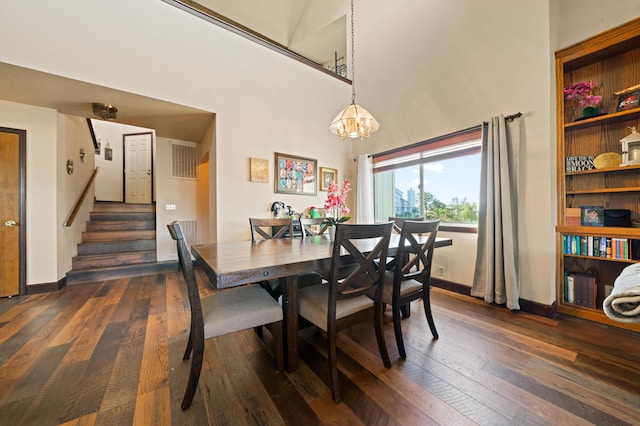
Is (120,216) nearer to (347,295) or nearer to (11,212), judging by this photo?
(11,212)

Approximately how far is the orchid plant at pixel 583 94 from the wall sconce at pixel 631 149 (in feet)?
1.31

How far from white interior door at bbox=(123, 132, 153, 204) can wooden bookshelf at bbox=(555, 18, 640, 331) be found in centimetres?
769

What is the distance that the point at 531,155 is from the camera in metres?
2.37

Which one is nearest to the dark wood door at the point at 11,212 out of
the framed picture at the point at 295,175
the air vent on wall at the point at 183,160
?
the air vent on wall at the point at 183,160

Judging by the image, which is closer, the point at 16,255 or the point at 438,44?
the point at 16,255

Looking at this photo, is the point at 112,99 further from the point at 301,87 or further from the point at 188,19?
the point at 301,87

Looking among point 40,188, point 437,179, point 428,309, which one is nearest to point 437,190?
point 437,179

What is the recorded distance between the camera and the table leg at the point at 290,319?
Result: 1.48m

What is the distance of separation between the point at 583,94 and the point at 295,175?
3451 millimetres

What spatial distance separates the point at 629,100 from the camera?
2.04 meters

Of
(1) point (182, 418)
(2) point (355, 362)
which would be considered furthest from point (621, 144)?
(1) point (182, 418)

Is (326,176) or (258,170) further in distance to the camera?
(326,176)

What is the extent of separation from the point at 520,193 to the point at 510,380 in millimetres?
1863

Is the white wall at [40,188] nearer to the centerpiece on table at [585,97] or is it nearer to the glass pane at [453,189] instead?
the glass pane at [453,189]
